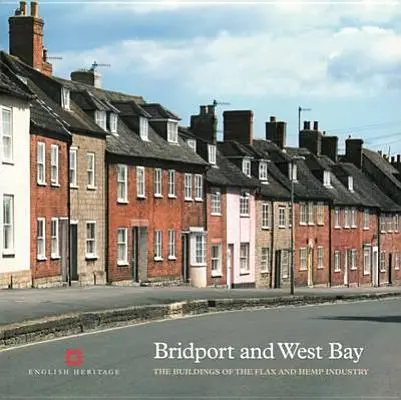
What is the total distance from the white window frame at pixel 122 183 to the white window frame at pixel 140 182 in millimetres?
1175

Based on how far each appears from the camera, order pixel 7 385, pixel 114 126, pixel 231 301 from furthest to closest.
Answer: pixel 114 126 → pixel 231 301 → pixel 7 385

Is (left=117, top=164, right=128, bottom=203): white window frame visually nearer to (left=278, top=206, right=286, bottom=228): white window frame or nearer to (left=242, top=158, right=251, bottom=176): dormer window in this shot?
(left=242, top=158, right=251, bottom=176): dormer window

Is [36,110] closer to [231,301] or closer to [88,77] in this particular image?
[231,301]

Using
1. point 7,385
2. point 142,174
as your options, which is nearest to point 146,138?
point 142,174

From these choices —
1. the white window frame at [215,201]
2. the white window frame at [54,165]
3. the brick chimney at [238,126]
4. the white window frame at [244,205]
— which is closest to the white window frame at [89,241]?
the white window frame at [54,165]

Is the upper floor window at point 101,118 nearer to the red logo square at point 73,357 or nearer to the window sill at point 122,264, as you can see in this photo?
the window sill at point 122,264

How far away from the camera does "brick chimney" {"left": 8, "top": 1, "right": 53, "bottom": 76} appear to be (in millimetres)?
42344

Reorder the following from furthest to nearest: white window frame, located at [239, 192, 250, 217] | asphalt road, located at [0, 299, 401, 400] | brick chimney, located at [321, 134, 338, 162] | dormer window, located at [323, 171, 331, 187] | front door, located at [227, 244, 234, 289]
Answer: brick chimney, located at [321, 134, 338, 162], dormer window, located at [323, 171, 331, 187], white window frame, located at [239, 192, 250, 217], front door, located at [227, 244, 234, 289], asphalt road, located at [0, 299, 401, 400]

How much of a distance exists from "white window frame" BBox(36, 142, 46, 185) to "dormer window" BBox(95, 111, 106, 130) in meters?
6.20

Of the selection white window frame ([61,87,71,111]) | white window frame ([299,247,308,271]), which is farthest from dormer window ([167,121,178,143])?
white window frame ([299,247,308,271])

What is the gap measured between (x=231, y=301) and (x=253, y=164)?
31037 millimetres

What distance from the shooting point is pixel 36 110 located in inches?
1484

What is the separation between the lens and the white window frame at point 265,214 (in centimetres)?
5953

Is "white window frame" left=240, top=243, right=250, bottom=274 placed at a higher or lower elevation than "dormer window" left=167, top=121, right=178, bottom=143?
lower
